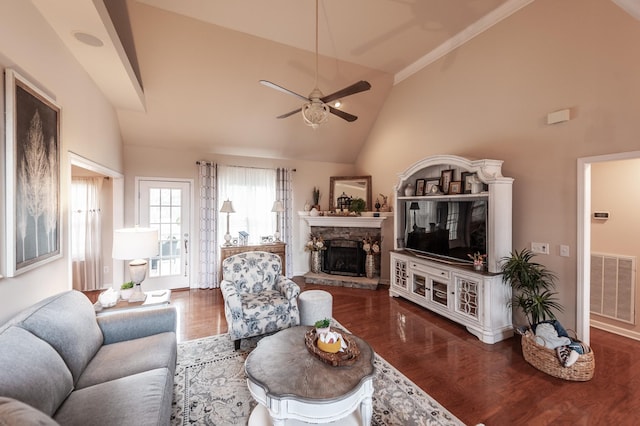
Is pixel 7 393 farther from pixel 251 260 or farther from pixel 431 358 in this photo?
pixel 431 358

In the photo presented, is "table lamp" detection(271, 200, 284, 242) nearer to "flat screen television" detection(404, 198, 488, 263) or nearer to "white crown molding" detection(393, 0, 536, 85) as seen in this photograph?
"flat screen television" detection(404, 198, 488, 263)

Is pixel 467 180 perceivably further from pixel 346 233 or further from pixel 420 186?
pixel 346 233

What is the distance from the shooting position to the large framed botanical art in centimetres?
154

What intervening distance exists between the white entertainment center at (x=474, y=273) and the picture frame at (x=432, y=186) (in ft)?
0.15

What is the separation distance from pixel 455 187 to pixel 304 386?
327 cm

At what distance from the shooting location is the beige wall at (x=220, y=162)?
4668 millimetres

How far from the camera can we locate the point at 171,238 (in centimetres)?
497

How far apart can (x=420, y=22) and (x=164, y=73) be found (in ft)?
11.3

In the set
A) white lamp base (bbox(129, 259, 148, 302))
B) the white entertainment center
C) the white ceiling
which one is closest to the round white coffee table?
white lamp base (bbox(129, 259, 148, 302))

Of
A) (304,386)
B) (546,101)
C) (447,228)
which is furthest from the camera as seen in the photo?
(447,228)

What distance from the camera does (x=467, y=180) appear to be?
361 cm

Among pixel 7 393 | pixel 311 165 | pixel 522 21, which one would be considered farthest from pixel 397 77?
pixel 7 393

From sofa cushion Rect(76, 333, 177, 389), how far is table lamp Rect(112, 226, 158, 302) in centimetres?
73

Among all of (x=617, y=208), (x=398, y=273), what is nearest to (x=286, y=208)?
(x=398, y=273)
